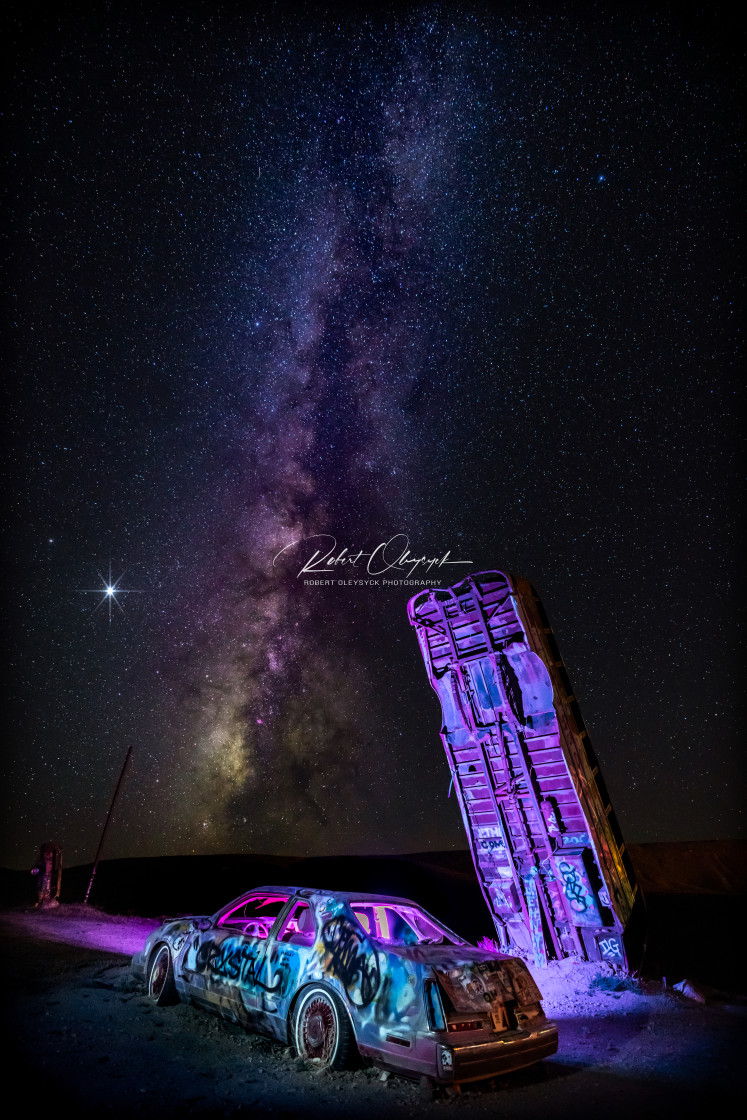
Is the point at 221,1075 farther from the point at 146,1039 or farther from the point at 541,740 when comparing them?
the point at 541,740

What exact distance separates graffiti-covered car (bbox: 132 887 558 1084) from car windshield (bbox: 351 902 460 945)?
0.01m

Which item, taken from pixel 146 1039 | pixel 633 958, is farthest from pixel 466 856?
pixel 146 1039

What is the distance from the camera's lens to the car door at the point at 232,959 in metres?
5.51

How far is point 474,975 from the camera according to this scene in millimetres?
4633

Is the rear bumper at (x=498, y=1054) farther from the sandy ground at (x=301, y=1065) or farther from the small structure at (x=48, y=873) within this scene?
the small structure at (x=48, y=873)

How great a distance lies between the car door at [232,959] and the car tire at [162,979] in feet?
0.96

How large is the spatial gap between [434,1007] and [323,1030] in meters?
1.09

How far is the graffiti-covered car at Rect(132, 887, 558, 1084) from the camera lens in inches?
170

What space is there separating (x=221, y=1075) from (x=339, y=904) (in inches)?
54.2

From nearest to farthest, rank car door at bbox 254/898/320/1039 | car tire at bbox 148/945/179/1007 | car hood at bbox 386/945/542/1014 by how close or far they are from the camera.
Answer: car hood at bbox 386/945/542/1014, car door at bbox 254/898/320/1039, car tire at bbox 148/945/179/1007

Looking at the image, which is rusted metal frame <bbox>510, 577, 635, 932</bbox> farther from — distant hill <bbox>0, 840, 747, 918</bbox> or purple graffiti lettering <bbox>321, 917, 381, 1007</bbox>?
distant hill <bbox>0, 840, 747, 918</bbox>

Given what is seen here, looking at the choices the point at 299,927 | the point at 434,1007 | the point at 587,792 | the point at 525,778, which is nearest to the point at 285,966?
the point at 299,927

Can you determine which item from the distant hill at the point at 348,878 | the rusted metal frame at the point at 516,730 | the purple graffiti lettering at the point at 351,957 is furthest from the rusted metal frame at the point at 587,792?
the distant hill at the point at 348,878

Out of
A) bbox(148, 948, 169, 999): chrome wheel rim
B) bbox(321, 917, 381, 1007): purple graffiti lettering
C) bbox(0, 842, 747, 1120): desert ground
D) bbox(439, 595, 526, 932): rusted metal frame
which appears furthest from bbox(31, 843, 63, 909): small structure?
bbox(321, 917, 381, 1007): purple graffiti lettering
